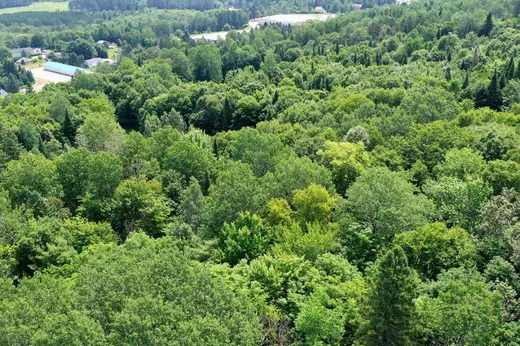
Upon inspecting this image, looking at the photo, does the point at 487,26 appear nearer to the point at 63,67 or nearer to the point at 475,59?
the point at 475,59

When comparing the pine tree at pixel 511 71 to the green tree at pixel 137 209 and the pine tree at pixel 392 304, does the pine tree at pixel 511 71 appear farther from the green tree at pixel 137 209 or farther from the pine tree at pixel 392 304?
the pine tree at pixel 392 304

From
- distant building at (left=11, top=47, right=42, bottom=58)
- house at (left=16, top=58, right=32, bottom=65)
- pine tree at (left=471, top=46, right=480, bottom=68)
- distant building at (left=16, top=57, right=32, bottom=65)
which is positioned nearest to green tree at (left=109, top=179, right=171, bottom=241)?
pine tree at (left=471, top=46, right=480, bottom=68)

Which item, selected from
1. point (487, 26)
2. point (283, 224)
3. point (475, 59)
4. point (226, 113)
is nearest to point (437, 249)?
point (283, 224)

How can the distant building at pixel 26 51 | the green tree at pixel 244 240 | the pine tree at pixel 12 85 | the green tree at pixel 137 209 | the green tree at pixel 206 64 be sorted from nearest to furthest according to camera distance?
the green tree at pixel 244 240
the green tree at pixel 137 209
the green tree at pixel 206 64
the pine tree at pixel 12 85
the distant building at pixel 26 51

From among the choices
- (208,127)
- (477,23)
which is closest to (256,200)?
(208,127)

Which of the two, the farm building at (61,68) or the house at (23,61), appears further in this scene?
the house at (23,61)

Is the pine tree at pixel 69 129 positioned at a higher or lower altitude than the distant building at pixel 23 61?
higher

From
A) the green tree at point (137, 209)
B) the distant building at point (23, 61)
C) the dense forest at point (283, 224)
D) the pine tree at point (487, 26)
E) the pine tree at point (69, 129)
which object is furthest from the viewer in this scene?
the distant building at point (23, 61)

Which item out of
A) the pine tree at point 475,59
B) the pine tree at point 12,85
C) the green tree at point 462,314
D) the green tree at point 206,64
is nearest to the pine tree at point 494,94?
the pine tree at point 475,59
